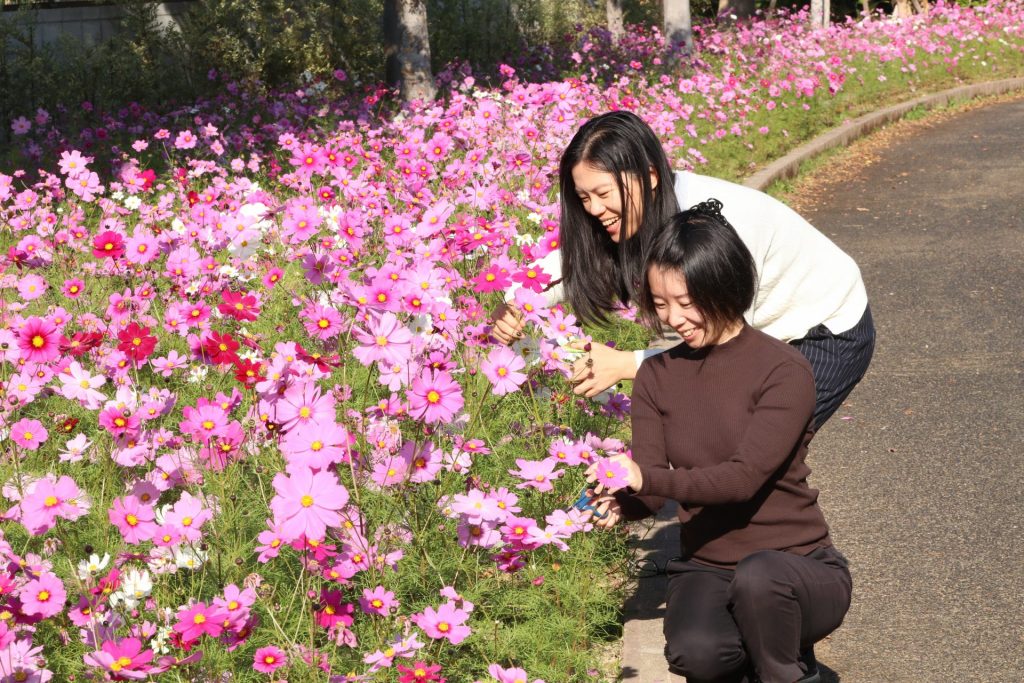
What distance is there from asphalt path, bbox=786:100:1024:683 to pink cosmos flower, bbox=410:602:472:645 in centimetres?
116

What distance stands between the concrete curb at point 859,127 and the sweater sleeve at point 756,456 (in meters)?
7.44

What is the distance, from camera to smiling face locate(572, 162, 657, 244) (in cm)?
322

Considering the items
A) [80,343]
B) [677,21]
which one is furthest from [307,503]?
[677,21]

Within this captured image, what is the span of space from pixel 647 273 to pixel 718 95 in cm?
983

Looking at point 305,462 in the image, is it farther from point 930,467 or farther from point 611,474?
point 930,467

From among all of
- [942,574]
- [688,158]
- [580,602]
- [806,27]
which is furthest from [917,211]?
[806,27]

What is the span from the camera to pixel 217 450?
3.11 m

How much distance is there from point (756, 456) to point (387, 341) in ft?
2.75

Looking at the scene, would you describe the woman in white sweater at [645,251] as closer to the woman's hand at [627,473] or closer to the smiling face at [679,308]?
the smiling face at [679,308]

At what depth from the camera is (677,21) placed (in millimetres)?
16219

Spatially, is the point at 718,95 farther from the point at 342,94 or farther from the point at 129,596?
the point at 129,596

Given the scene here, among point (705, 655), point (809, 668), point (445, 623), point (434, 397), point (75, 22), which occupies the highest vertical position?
point (75, 22)

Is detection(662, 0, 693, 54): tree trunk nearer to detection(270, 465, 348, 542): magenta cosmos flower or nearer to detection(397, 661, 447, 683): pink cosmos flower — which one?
detection(397, 661, 447, 683): pink cosmos flower

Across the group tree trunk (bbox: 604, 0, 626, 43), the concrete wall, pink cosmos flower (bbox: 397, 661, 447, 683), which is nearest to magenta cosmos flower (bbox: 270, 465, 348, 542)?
pink cosmos flower (bbox: 397, 661, 447, 683)
